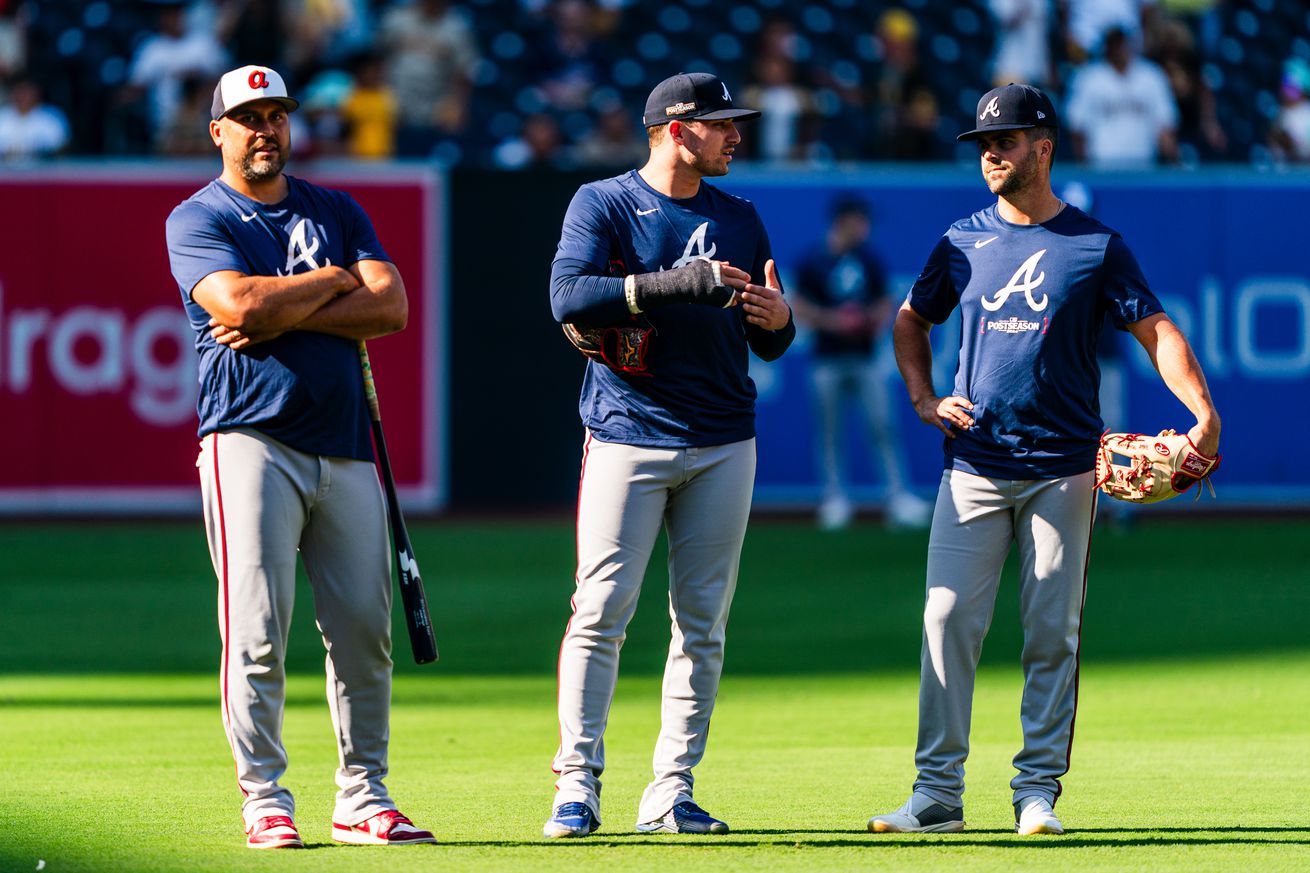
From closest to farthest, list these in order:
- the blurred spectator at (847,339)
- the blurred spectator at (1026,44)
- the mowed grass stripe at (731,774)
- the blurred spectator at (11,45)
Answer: the mowed grass stripe at (731,774)
the blurred spectator at (847,339)
the blurred spectator at (11,45)
the blurred spectator at (1026,44)

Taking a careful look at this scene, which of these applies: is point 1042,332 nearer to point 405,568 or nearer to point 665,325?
point 665,325

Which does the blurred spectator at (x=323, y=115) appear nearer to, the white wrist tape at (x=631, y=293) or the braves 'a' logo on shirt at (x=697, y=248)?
the braves 'a' logo on shirt at (x=697, y=248)

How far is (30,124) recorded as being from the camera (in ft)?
58.9

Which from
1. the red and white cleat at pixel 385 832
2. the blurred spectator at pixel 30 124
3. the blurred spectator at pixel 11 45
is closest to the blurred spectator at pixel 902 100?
the blurred spectator at pixel 30 124

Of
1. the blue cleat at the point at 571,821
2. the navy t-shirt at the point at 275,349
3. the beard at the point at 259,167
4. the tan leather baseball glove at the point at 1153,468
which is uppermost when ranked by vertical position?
the beard at the point at 259,167

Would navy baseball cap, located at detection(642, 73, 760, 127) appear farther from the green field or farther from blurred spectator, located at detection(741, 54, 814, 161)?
blurred spectator, located at detection(741, 54, 814, 161)

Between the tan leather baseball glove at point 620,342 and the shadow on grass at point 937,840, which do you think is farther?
the tan leather baseball glove at point 620,342

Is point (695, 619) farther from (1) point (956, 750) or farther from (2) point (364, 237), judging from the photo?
(2) point (364, 237)

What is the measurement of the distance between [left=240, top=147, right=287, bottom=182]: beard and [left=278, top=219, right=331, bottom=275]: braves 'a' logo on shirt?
190mm

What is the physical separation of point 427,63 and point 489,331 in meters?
3.63

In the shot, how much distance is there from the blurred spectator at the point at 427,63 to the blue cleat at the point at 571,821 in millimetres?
13751

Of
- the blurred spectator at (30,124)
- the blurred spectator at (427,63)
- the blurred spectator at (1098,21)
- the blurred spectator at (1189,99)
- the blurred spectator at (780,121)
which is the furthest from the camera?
the blurred spectator at (1098,21)

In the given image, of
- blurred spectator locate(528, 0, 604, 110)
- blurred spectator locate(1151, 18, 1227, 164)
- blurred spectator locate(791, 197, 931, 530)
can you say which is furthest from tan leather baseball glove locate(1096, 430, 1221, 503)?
blurred spectator locate(528, 0, 604, 110)

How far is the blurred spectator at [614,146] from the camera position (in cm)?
1745
